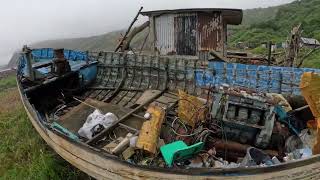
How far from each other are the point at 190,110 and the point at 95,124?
182 cm

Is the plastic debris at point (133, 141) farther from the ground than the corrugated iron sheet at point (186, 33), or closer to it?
closer to it

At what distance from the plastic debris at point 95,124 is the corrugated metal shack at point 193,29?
485 centimetres

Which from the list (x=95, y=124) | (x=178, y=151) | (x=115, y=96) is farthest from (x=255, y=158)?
(x=115, y=96)

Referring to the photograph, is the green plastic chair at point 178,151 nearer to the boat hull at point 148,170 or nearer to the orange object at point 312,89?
the boat hull at point 148,170

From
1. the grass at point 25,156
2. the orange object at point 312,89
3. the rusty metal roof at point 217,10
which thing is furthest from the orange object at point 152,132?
the rusty metal roof at point 217,10

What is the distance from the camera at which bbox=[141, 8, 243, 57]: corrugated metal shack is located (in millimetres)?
11602

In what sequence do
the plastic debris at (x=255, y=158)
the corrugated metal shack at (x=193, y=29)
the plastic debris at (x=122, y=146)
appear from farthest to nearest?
the corrugated metal shack at (x=193, y=29) → the plastic debris at (x=122, y=146) → the plastic debris at (x=255, y=158)

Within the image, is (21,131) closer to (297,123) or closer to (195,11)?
(195,11)

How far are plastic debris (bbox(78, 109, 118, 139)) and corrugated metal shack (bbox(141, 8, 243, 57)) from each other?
15.9ft

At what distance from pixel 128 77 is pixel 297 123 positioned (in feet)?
15.6

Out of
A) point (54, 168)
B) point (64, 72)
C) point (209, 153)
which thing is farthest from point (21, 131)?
point (209, 153)

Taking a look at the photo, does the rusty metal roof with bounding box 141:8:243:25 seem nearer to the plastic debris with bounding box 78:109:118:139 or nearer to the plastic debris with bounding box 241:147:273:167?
the plastic debris with bounding box 78:109:118:139

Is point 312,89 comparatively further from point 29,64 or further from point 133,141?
point 29,64

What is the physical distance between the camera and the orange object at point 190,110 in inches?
267
